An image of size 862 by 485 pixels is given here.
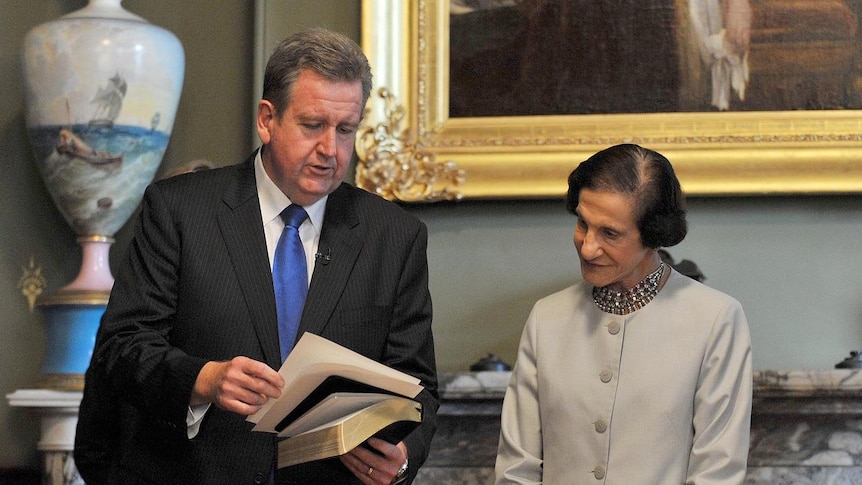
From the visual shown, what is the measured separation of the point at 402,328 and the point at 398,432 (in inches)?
12.9

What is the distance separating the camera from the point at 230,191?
8.46 ft

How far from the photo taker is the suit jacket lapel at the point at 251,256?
95.0 inches

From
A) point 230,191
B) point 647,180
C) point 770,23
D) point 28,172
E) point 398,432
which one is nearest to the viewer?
point 398,432

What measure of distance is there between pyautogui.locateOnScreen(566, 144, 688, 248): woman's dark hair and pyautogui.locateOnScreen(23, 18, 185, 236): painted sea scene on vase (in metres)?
1.96

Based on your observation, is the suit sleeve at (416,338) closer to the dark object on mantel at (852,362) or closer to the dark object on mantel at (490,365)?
the dark object on mantel at (490,365)

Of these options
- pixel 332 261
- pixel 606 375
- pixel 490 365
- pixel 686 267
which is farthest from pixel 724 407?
pixel 490 365

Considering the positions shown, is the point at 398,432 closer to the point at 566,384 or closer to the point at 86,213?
the point at 566,384

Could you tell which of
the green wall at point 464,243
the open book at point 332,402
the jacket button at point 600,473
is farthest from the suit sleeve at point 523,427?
the green wall at point 464,243

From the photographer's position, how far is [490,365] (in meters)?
3.91

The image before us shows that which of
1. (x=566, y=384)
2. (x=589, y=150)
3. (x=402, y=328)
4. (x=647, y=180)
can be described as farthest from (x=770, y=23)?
(x=402, y=328)

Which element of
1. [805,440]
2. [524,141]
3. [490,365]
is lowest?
[805,440]

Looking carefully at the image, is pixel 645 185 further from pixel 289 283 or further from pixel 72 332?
pixel 72 332

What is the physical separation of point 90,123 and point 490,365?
173cm

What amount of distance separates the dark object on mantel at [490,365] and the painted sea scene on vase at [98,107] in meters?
1.46
